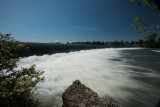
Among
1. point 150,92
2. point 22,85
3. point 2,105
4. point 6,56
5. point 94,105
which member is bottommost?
point 150,92

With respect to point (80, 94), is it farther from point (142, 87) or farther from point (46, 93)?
point (142, 87)

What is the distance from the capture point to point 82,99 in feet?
15.3

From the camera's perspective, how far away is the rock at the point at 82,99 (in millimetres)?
4367

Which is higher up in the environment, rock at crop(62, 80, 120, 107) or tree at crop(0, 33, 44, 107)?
tree at crop(0, 33, 44, 107)

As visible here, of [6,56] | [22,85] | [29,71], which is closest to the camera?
[22,85]

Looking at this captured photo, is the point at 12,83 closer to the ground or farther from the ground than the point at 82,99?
farther from the ground

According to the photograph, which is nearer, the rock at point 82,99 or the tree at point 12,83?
the tree at point 12,83

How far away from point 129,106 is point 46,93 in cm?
525

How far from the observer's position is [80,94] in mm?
4961

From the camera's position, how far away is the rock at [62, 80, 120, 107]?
172 inches

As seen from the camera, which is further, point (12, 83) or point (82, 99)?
point (82, 99)

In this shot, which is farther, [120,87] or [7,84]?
[120,87]

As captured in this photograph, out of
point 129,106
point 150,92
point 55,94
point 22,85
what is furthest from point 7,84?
point 150,92

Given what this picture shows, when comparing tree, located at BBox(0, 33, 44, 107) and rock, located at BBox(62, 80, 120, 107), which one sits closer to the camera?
tree, located at BBox(0, 33, 44, 107)
